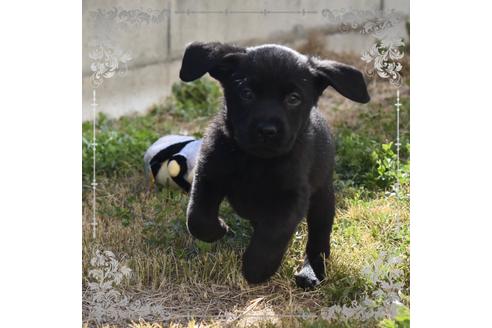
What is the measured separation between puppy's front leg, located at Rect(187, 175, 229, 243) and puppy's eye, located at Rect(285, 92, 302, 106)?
0.63 m

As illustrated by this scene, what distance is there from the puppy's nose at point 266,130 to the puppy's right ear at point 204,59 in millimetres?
484

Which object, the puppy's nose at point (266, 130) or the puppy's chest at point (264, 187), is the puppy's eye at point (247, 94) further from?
the puppy's chest at point (264, 187)

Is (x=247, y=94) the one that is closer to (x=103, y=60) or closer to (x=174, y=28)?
(x=103, y=60)

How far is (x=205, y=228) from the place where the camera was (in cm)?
478

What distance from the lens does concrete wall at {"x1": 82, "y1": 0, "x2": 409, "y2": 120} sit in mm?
5477

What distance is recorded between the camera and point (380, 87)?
6.40 m

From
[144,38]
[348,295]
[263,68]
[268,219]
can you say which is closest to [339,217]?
[348,295]

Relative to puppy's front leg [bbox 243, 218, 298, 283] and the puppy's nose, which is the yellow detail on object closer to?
puppy's front leg [bbox 243, 218, 298, 283]

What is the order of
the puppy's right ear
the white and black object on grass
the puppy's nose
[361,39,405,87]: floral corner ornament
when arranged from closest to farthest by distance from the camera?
the puppy's nose → the puppy's right ear → [361,39,405,87]: floral corner ornament → the white and black object on grass

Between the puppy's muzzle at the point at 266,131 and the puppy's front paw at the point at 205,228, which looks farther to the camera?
the puppy's front paw at the point at 205,228

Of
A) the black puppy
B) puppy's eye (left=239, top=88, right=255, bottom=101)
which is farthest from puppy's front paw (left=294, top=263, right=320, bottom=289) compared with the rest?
puppy's eye (left=239, top=88, right=255, bottom=101)

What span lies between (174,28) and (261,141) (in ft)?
6.35

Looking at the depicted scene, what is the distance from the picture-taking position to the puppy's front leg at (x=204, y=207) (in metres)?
4.74

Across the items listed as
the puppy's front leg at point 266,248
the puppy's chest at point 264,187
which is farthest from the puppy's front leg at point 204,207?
the puppy's front leg at point 266,248
